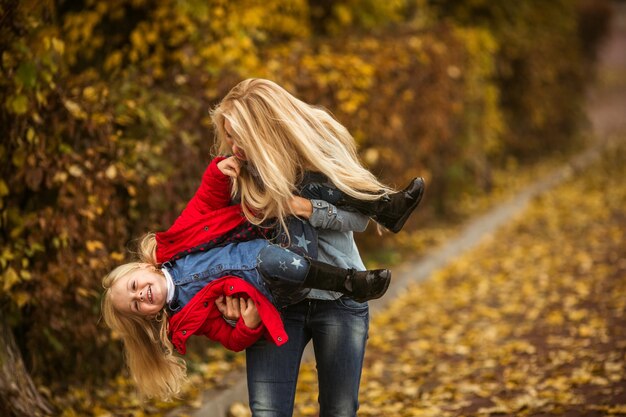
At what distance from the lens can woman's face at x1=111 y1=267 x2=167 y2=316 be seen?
2633mm

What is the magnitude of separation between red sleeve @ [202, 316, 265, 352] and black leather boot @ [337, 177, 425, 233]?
556mm

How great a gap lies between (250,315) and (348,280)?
367 mm

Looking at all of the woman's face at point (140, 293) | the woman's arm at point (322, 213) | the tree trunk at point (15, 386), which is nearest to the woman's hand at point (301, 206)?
the woman's arm at point (322, 213)

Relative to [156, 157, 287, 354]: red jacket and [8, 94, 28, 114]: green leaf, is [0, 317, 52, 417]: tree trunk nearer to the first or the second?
[8, 94, 28, 114]: green leaf

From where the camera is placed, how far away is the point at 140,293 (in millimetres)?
2621

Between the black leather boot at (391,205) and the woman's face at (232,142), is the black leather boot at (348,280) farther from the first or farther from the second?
the woman's face at (232,142)

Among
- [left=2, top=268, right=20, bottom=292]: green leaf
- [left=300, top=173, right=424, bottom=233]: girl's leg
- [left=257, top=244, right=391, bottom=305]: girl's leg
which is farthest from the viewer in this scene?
[left=2, top=268, right=20, bottom=292]: green leaf

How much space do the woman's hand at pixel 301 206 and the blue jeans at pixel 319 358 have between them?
340 millimetres

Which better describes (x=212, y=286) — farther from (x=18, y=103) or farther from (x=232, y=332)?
(x=18, y=103)

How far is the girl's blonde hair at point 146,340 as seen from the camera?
9.03 ft

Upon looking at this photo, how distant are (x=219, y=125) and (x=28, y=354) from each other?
7.49 ft

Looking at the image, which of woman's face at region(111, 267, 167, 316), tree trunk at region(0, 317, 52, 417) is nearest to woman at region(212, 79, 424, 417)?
woman's face at region(111, 267, 167, 316)

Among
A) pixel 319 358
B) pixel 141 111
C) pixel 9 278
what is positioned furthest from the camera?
pixel 141 111

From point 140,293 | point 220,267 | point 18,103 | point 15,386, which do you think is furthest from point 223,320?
point 18,103
